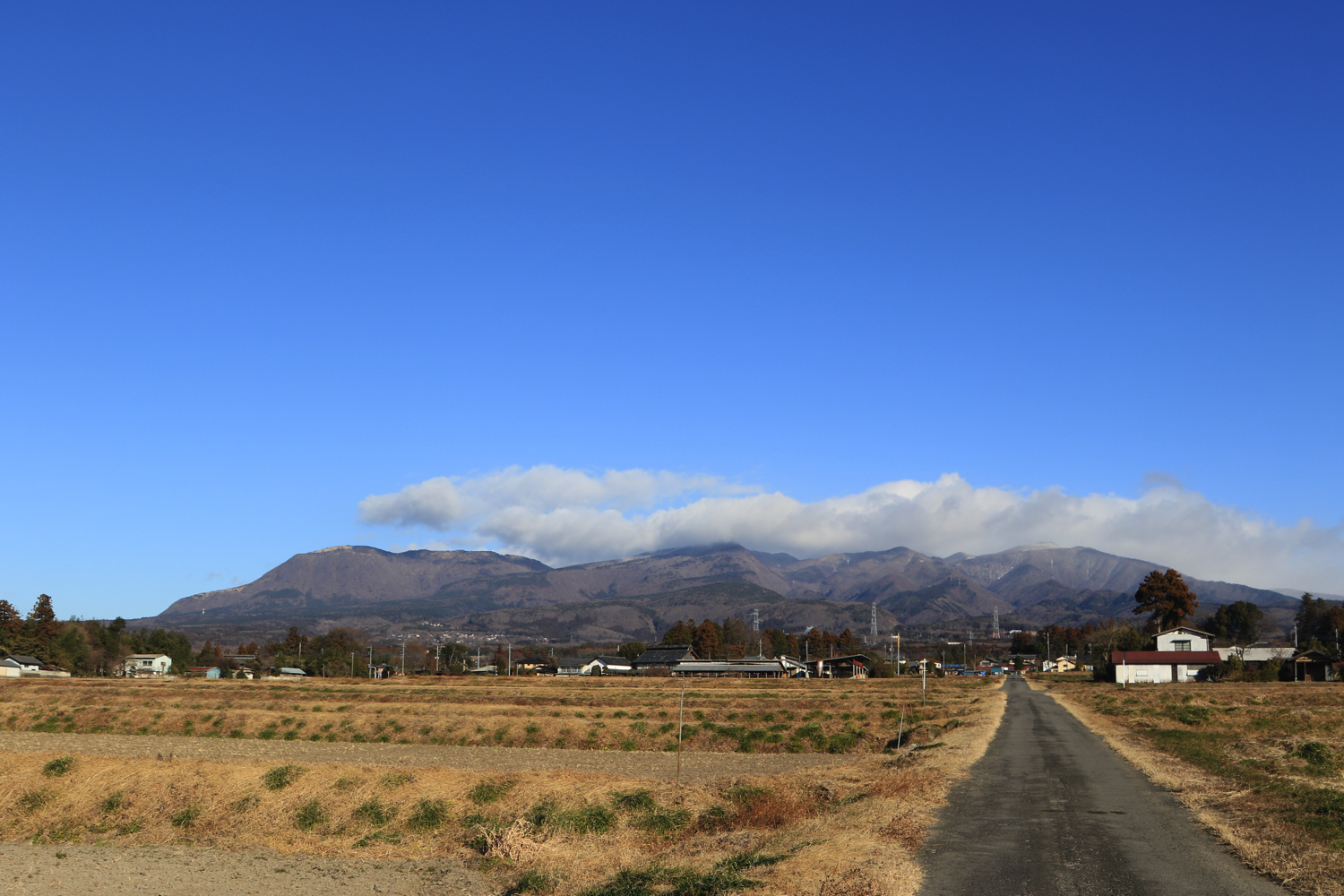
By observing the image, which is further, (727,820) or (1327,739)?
(1327,739)

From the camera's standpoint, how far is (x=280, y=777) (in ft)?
96.4

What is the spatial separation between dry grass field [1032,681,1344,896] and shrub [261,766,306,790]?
25.3m

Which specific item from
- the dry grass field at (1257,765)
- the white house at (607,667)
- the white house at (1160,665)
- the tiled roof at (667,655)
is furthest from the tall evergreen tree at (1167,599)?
the white house at (607,667)

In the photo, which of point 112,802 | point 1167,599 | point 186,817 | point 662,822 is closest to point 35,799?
point 112,802

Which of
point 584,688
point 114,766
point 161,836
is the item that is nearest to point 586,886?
point 161,836

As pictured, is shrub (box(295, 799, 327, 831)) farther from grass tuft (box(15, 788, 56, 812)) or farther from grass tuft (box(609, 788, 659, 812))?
grass tuft (box(15, 788, 56, 812))

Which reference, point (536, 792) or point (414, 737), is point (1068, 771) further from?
point (414, 737)

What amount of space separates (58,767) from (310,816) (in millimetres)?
11928

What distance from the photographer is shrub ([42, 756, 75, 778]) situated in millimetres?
31328

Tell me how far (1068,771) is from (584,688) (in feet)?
266

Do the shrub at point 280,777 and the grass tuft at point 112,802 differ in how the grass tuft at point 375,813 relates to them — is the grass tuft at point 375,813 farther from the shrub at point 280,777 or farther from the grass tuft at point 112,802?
the grass tuft at point 112,802

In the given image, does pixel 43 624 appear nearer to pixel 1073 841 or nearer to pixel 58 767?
pixel 58 767

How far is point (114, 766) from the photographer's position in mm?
31812

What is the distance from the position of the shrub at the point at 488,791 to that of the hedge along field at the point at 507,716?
21976 millimetres
